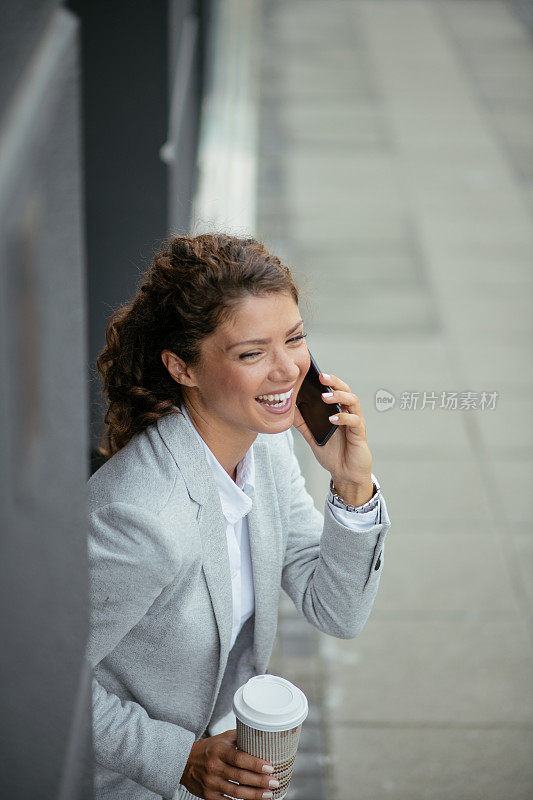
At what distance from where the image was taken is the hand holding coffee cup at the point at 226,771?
1.91 metres

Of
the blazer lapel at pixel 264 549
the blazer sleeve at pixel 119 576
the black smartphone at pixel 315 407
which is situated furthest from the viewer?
the blazer lapel at pixel 264 549

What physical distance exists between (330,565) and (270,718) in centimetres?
39

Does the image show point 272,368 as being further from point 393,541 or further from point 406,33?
point 406,33

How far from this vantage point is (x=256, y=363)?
6.04ft

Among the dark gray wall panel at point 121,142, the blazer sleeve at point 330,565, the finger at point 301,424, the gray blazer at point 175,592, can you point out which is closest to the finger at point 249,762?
the gray blazer at point 175,592

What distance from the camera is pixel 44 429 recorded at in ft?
3.28

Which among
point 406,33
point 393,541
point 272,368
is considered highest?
point 406,33

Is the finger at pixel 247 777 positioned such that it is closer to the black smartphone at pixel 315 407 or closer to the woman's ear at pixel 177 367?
the black smartphone at pixel 315 407

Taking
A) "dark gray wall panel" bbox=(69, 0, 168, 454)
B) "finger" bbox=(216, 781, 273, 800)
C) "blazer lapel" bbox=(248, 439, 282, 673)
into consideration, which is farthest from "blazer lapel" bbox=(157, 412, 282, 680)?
"dark gray wall panel" bbox=(69, 0, 168, 454)

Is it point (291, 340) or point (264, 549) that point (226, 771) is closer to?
point (264, 549)

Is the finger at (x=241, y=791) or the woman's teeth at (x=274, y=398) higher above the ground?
the woman's teeth at (x=274, y=398)

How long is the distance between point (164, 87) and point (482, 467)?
9.38 feet

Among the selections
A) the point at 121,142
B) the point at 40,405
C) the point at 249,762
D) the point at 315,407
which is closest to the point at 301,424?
the point at 315,407

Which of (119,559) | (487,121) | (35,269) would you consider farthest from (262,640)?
(487,121)
